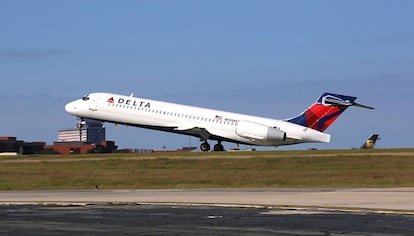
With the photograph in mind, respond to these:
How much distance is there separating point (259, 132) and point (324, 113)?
6.52 meters

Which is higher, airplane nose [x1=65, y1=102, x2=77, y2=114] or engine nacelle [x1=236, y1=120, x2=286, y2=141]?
airplane nose [x1=65, y1=102, x2=77, y2=114]

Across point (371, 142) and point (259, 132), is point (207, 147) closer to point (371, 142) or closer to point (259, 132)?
point (259, 132)

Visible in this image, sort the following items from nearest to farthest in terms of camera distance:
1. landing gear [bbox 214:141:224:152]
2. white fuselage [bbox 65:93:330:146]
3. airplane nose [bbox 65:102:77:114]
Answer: white fuselage [bbox 65:93:330:146]
airplane nose [bbox 65:102:77:114]
landing gear [bbox 214:141:224:152]

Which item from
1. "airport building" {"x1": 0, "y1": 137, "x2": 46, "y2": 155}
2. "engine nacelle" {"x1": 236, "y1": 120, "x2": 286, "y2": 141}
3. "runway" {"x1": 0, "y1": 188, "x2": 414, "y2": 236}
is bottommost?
"runway" {"x1": 0, "y1": 188, "x2": 414, "y2": 236}

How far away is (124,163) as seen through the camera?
61.7 metres

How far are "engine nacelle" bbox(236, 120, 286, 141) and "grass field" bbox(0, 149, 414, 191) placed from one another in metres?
→ 5.44

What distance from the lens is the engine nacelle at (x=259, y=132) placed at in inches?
2842

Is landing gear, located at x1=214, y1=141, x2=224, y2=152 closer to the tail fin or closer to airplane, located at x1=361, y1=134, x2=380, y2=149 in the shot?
the tail fin

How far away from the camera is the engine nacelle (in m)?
72.2

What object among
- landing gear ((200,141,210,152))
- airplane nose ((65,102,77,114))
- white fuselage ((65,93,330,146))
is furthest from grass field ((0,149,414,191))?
landing gear ((200,141,210,152))

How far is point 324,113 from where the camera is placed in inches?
2916

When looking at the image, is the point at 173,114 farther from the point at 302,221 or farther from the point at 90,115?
the point at 302,221

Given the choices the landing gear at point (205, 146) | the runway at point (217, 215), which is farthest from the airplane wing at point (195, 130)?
the runway at point (217, 215)

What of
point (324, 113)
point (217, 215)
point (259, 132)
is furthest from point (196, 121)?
point (217, 215)
